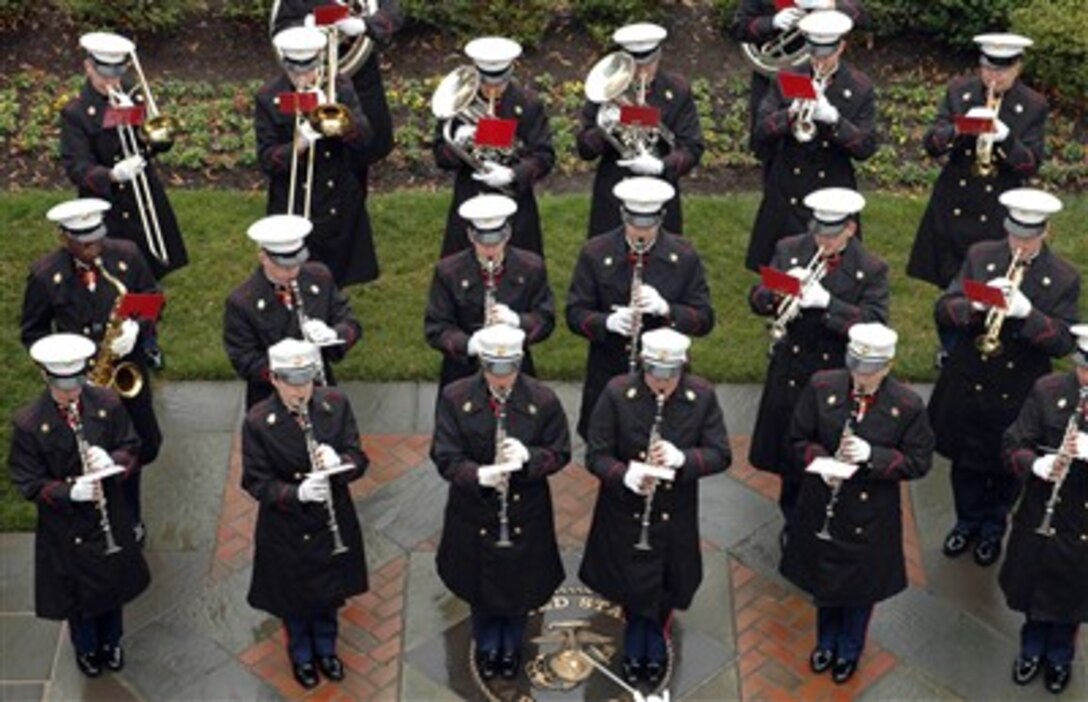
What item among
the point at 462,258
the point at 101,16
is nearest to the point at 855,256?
the point at 462,258

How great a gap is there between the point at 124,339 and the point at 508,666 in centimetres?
311

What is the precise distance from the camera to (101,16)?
1850cm

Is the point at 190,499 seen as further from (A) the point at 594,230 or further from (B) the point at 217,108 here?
(B) the point at 217,108

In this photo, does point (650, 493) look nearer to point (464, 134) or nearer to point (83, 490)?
point (83, 490)

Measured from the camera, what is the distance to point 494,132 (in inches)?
491

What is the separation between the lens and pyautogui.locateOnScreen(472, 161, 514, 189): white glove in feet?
42.3

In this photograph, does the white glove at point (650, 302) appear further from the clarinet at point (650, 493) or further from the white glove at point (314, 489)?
the white glove at point (314, 489)

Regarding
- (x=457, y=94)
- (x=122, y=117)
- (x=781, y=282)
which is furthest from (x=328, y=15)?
(x=781, y=282)

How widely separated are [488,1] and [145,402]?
7877 mm

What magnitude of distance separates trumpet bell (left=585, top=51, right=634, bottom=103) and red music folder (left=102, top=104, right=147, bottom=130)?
10.3 ft

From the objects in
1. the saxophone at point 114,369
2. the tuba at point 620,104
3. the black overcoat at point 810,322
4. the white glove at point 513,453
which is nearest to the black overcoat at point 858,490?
the black overcoat at point 810,322

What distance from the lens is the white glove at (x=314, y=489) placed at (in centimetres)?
1027

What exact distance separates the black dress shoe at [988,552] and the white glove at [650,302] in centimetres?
272

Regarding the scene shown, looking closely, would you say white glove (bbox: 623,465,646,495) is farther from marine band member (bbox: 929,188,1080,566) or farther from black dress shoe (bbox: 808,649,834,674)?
marine band member (bbox: 929,188,1080,566)
